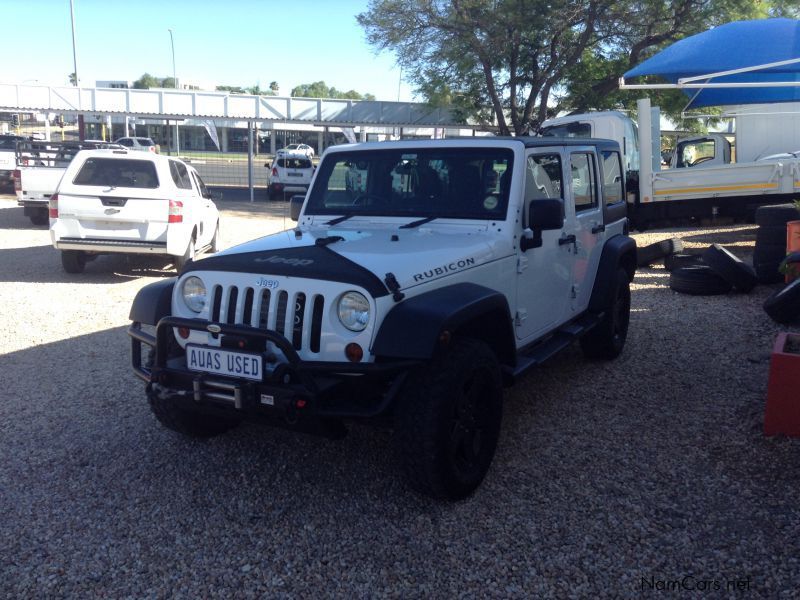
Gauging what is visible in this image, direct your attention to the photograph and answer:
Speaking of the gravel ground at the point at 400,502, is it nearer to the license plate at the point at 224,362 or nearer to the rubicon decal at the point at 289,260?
the license plate at the point at 224,362

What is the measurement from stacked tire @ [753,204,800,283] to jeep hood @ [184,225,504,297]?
630cm

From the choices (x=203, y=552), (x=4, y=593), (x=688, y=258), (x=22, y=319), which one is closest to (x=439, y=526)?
(x=203, y=552)

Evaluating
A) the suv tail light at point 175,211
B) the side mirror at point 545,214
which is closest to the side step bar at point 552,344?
the side mirror at point 545,214

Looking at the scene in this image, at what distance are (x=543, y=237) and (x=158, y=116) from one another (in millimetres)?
22983

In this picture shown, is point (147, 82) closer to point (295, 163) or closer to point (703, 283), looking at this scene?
point (295, 163)

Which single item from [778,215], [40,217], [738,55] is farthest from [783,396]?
[40,217]

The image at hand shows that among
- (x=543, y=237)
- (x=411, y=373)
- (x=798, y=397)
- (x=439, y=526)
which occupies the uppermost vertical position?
(x=543, y=237)

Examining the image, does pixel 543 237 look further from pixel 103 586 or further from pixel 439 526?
pixel 103 586

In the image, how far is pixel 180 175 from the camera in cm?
1126

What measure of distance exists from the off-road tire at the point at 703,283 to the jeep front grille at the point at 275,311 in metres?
6.81

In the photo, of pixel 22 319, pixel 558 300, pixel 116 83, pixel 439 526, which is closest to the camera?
pixel 439 526

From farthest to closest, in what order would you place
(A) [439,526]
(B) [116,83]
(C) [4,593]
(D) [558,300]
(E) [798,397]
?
(B) [116,83]
(D) [558,300]
(E) [798,397]
(A) [439,526]
(C) [4,593]

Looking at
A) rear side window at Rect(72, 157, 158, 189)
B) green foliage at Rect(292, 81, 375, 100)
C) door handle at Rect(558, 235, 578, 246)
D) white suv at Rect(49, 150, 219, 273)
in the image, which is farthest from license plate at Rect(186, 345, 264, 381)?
green foliage at Rect(292, 81, 375, 100)

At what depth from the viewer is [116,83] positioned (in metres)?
67.7
